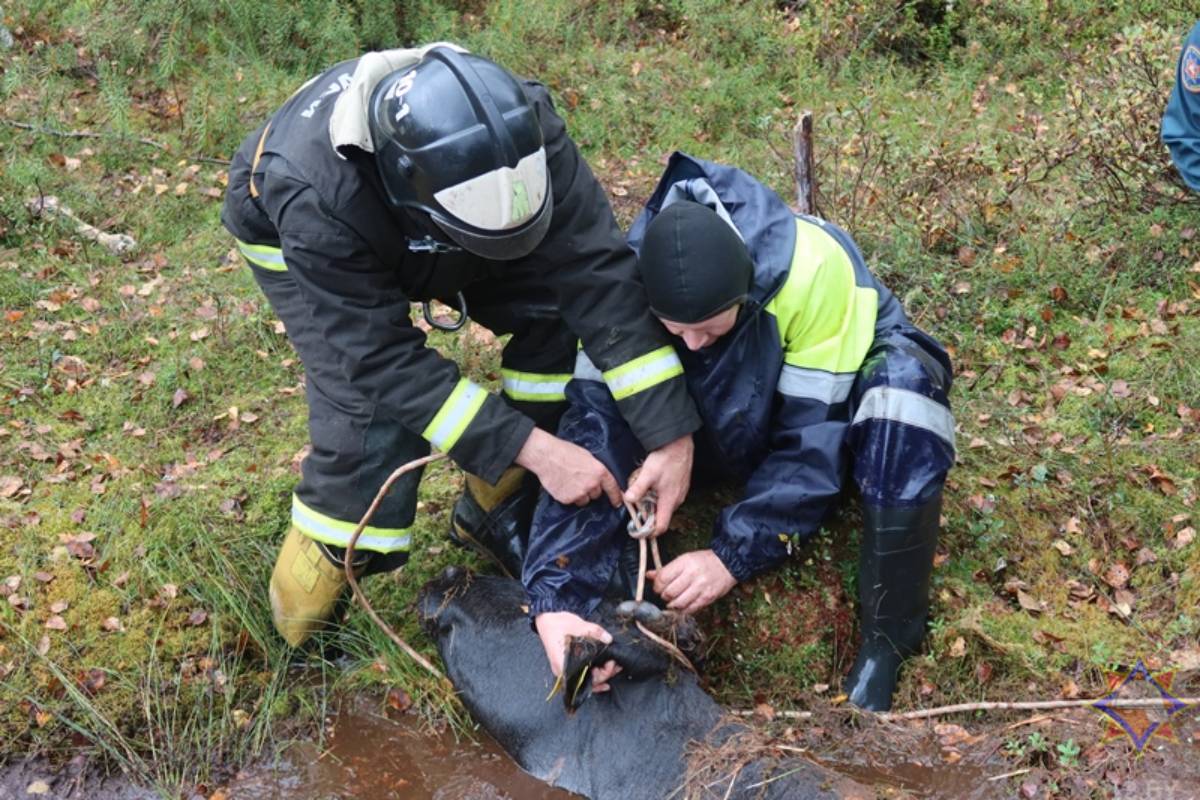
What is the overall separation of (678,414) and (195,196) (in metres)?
4.48

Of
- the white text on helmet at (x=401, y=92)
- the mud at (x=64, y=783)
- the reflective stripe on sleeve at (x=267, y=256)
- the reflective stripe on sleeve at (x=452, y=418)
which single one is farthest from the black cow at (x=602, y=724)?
the white text on helmet at (x=401, y=92)

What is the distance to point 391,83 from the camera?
2881 mm

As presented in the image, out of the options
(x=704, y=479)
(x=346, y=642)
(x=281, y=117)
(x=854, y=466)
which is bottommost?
(x=346, y=642)

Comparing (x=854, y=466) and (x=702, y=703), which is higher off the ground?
(x=854, y=466)

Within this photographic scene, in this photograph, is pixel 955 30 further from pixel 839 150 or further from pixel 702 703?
pixel 702 703

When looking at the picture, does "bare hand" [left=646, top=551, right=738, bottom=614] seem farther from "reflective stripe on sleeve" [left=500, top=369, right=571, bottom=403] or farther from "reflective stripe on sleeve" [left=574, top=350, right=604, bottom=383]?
"reflective stripe on sleeve" [left=500, top=369, right=571, bottom=403]

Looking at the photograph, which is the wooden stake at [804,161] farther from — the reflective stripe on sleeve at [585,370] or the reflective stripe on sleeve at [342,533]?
the reflective stripe on sleeve at [342,533]

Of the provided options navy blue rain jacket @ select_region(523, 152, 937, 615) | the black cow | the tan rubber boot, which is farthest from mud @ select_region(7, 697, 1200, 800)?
navy blue rain jacket @ select_region(523, 152, 937, 615)

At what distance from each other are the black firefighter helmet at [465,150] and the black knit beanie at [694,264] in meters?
0.34

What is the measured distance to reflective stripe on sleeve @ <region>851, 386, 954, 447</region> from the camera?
3045 mm

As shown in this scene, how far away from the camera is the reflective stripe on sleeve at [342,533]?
3.42 metres

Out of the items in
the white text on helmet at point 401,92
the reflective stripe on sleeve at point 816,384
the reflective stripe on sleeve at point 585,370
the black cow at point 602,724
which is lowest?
the black cow at point 602,724

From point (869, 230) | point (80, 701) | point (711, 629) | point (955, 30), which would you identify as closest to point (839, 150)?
point (869, 230)

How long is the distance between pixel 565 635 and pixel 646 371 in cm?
81
